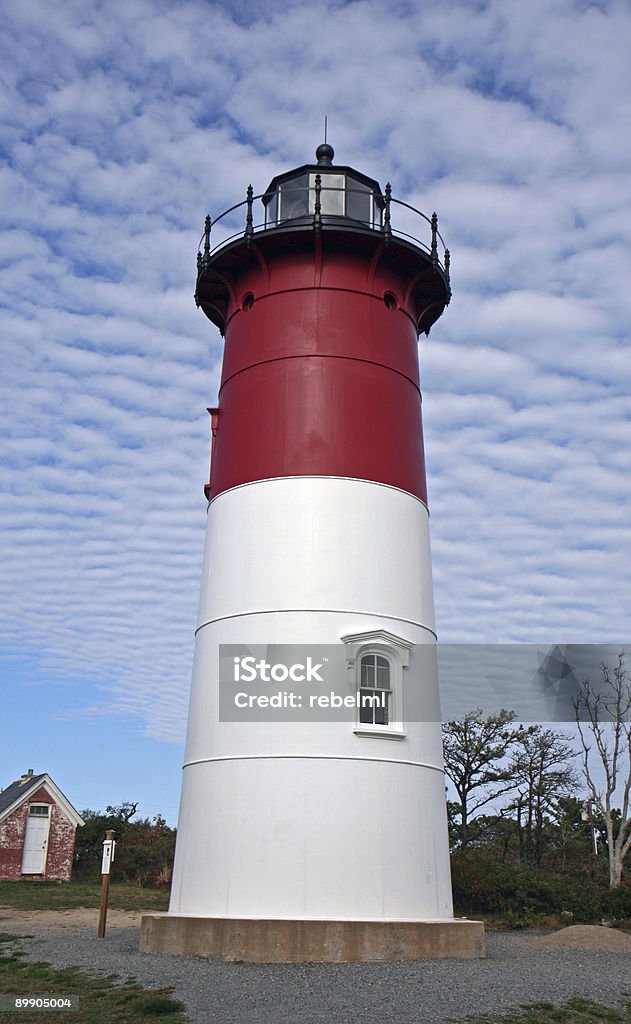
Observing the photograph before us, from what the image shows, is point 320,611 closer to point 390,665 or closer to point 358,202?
point 390,665

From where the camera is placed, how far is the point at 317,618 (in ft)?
49.4

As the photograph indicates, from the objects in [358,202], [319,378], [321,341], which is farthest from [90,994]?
[358,202]

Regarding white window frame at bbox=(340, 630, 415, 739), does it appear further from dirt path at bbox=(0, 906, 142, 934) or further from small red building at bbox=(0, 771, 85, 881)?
small red building at bbox=(0, 771, 85, 881)

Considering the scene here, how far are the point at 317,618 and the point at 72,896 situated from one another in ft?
59.7

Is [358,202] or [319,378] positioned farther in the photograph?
[358,202]

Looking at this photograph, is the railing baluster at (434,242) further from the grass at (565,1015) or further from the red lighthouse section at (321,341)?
the grass at (565,1015)

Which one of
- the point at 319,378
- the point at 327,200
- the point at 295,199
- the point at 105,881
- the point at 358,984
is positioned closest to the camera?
the point at 358,984

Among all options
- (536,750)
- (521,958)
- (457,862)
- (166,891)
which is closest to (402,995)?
(521,958)

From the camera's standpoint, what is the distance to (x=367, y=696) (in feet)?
49.4

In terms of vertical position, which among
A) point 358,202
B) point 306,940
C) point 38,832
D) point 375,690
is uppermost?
point 358,202

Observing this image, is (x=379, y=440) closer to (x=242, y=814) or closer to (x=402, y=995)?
(x=242, y=814)

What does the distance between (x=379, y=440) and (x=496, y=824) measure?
23540 mm

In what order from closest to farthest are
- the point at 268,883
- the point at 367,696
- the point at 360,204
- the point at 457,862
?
the point at 268,883 < the point at 367,696 < the point at 360,204 < the point at 457,862

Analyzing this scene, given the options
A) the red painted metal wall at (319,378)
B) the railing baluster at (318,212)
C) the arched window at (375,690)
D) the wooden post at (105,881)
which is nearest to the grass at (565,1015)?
the arched window at (375,690)
